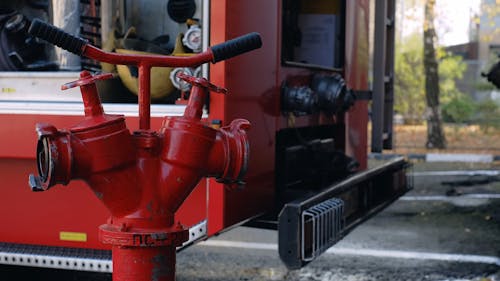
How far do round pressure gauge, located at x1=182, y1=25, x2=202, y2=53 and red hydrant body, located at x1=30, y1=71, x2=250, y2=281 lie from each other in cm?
141

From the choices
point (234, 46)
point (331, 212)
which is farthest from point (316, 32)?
point (234, 46)

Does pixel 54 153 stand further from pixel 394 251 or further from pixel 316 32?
pixel 394 251

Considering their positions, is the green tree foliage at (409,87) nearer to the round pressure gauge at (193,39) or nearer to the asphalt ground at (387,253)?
the asphalt ground at (387,253)

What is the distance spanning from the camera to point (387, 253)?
231 inches

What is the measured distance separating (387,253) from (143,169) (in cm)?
405

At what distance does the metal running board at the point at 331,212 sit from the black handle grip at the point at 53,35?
5.18 feet

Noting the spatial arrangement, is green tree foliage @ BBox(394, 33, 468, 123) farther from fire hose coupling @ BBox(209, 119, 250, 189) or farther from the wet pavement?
fire hose coupling @ BBox(209, 119, 250, 189)

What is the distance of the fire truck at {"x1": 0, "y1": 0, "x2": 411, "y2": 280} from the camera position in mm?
2094

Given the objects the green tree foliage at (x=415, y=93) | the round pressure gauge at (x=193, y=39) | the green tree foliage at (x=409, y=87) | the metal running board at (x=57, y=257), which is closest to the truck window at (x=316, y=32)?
the round pressure gauge at (x=193, y=39)

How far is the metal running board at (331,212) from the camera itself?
3.38m

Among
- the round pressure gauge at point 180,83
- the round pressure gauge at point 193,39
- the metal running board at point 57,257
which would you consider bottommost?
the metal running board at point 57,257

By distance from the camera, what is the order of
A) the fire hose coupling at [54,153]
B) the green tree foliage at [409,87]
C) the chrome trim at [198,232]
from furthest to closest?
the green tree foliage at [409,87], the chrome trim at [198,232], the fire hose coupling at [54,153]

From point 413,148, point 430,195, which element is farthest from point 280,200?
point 413,148

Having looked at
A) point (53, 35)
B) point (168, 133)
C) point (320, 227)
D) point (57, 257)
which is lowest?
point (57, 257)
